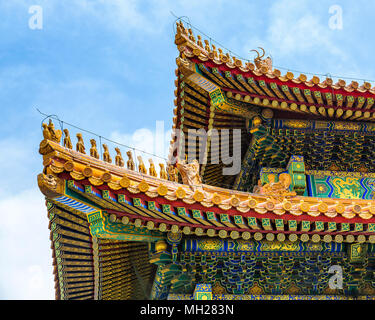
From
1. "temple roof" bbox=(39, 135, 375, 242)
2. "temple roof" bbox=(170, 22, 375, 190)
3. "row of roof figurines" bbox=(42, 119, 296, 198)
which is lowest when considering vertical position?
"temple roof" bbox=(39, 135, 375, 242)

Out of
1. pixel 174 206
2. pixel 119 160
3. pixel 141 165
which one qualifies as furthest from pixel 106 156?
pixel 174 206

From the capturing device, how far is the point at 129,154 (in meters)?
8.44

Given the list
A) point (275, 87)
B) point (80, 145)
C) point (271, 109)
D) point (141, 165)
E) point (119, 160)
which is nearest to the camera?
point (80, 145)

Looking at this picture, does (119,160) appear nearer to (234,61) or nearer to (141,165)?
(141,165)

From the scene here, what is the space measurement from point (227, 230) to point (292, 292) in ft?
6.64

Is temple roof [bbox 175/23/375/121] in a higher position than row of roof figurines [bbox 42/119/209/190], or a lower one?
higher

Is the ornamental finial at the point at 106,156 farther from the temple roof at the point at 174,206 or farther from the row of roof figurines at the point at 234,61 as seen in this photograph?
the row of roof figurines at the point at 234,61

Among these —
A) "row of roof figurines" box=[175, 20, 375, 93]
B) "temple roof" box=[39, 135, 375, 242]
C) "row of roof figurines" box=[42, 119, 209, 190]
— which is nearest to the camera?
"temple roof" box=[39, 135, 375, 242]

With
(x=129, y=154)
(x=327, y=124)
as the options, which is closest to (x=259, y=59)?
(x=327, y=124)

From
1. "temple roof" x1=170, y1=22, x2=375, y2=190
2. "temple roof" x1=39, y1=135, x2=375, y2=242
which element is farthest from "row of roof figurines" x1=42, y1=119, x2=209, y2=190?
"temple roof" x1=170, y1=22, x2=375, y2=190

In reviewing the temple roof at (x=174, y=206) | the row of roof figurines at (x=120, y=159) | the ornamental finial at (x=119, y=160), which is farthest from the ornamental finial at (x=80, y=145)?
the ornamental finial at (x=119, y=160)

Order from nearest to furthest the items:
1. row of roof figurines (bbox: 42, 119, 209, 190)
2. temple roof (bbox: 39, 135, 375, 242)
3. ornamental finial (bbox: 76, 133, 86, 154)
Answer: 1. temple roof (bbox: 39, 135, 375, 242)
2. row of roof figurines (bbox: 42, 119, 209, 190)
3. ornamental finial (bbox: 76, 133, 86, 154)

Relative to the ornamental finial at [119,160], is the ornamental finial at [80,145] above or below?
above

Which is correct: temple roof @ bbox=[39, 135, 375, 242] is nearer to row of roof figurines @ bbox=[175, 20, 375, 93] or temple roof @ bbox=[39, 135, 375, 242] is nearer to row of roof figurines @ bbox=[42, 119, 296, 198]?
row of roof figurines @ bbox=[42, 119, 296, 198]
